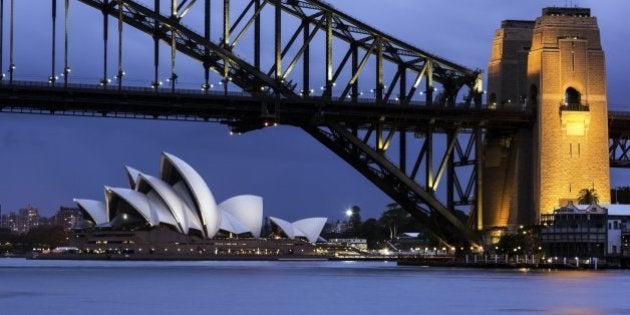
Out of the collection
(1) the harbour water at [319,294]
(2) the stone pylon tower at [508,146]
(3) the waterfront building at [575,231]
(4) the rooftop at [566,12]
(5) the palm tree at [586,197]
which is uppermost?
(4) the rooftop at [566,12]

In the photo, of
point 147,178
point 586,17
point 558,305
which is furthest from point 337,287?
point 147,178

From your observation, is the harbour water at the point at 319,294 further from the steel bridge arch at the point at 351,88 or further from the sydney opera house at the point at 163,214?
the sydney opera house at the point at 163,214

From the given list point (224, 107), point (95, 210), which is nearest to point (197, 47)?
point (224, 107)

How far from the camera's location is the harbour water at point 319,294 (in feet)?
219

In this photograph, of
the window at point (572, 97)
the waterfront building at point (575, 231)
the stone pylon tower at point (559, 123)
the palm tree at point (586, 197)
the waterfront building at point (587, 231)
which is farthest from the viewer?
the window at point (572, 97)

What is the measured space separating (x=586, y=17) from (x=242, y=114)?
28856mm

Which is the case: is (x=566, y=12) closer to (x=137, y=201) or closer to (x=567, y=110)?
(x=567, y=110)

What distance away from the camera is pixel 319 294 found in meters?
80.7

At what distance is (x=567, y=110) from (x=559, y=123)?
1.19 meters

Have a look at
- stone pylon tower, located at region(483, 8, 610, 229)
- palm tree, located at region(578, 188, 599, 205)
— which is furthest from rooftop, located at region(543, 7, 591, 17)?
palm tree, located at region(578, 188, 599, 205)

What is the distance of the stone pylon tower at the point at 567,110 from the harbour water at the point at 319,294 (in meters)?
12.3

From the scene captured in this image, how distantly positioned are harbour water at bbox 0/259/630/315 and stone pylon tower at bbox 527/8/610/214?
1228 centimetres

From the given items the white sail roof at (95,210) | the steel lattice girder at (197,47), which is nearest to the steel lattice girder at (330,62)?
the steel lattice girder at (197,47)

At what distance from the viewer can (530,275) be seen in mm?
109250
